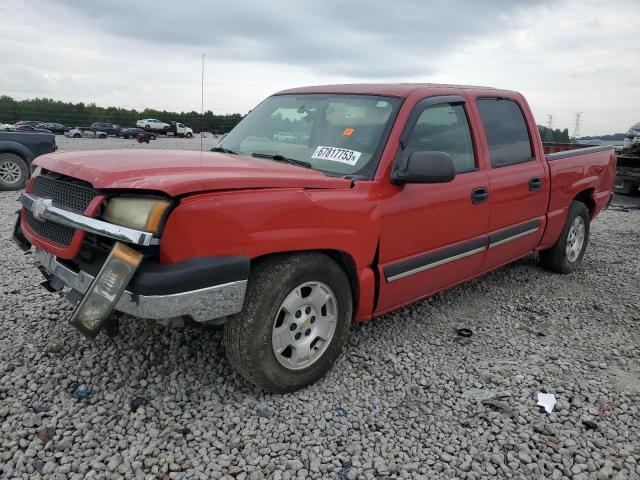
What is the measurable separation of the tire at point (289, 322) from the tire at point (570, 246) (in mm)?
3205

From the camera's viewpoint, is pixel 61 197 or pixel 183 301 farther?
pixel 61 197

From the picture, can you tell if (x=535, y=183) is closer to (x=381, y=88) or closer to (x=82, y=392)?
(x=381, y=88)

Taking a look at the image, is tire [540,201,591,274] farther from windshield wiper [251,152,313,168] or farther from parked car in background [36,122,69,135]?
parked car in background [36,122,69,135]

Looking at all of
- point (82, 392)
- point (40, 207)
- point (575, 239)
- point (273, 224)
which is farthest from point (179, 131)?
point (273, 224)

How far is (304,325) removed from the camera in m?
2.88

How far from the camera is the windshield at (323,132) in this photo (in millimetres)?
3252

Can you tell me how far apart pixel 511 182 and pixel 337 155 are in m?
1.71

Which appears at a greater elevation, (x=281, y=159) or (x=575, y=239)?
(x=281, y=159)

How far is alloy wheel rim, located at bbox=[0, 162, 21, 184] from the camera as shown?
991 cm

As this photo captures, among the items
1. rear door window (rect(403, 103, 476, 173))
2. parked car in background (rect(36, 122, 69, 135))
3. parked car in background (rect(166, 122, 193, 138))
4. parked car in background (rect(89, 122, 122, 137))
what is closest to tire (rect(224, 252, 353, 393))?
rear door window (rect(403, 103, 476, 173))

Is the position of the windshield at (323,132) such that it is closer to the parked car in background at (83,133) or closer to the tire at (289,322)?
the tire at (289,322)

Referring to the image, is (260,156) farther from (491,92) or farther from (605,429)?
(605,429)

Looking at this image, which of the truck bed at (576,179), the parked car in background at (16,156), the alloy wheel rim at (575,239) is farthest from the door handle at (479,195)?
the parked car in background at (16,156)

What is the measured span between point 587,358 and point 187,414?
2.69m
